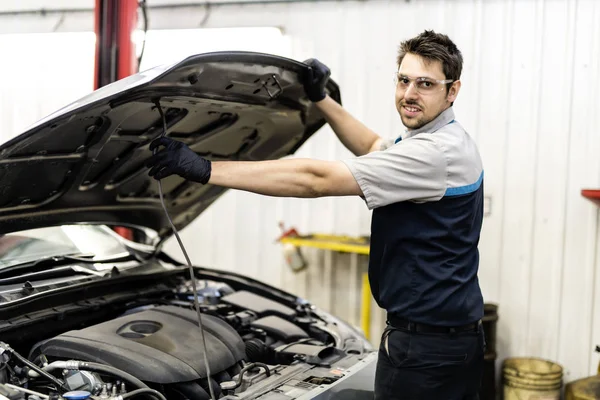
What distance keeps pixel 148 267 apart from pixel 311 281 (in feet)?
7.31

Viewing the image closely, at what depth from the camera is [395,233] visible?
225 centimetres

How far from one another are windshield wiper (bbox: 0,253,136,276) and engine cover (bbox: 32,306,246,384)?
0.43 m

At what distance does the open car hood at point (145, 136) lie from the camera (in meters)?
2.00

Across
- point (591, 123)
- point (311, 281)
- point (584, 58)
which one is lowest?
point (311, 281)

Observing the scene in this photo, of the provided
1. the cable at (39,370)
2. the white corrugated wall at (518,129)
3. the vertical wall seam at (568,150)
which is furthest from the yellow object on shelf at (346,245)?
the cable at (39,370)

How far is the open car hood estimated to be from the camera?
78.8 inches

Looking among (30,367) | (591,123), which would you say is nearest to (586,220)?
(591,123)

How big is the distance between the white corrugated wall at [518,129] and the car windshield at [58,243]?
2247 millimetres

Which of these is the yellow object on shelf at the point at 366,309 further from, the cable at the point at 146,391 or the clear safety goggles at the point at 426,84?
the cable at the point at 146,391

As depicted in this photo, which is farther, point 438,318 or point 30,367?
point 438,318

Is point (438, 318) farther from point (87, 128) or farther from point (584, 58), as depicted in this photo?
point (584, 58)

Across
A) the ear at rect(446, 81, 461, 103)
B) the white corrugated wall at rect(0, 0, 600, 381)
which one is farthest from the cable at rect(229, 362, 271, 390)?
the white corrugated wall at rect(0, 0, 600, 381)

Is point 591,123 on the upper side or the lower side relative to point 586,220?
upper

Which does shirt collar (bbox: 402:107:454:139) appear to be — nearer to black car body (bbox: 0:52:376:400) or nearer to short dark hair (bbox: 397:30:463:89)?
short dark hair (bbox: 397:30:463:89)
